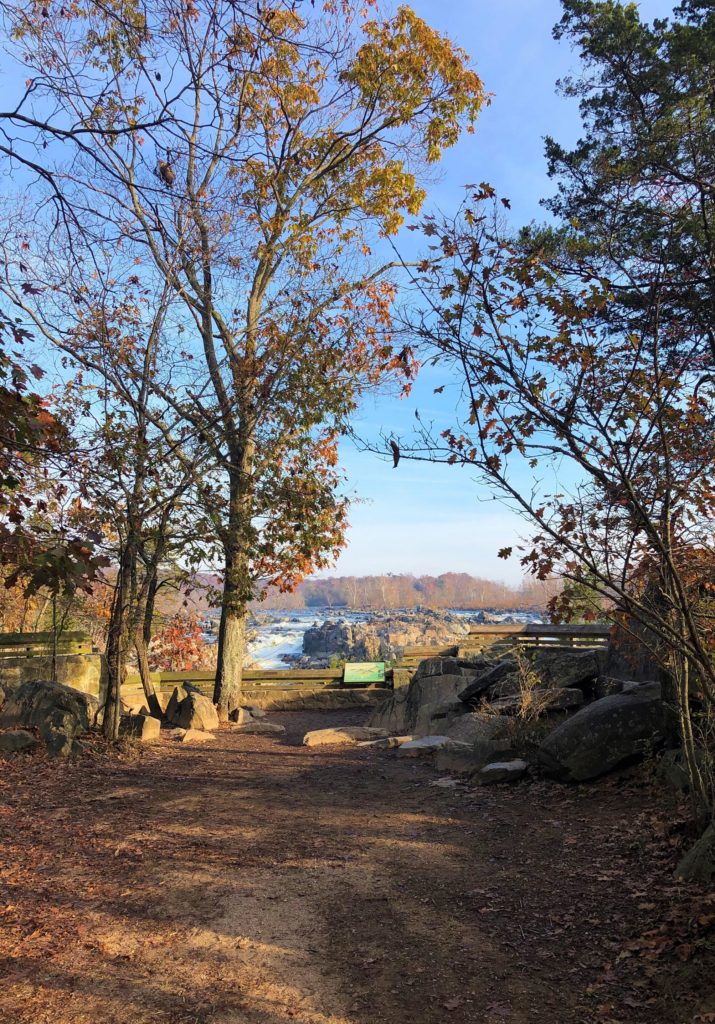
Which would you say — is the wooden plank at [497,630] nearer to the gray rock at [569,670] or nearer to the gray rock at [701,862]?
the gray rock at [569,670]

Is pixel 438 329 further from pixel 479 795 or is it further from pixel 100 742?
pixel 100 742

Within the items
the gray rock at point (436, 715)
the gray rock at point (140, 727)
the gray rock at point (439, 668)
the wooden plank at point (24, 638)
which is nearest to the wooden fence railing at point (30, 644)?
the wooden plank at point (24, 638)

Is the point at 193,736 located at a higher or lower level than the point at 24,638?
lower

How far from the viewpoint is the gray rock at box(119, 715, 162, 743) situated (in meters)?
9.09

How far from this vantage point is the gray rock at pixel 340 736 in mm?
9828

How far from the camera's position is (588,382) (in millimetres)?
4199

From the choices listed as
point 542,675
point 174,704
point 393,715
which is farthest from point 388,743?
point 174,704

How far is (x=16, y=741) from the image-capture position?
770 cm

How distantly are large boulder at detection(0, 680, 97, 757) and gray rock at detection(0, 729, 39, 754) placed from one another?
0.52ft

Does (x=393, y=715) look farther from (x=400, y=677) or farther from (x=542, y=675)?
(x=542, y=675)

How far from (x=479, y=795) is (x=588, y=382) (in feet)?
14.5

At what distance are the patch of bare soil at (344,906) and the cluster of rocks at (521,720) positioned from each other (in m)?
0.28

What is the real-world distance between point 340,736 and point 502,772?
340 cm

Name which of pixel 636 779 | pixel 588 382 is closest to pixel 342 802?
pixel 636 779
